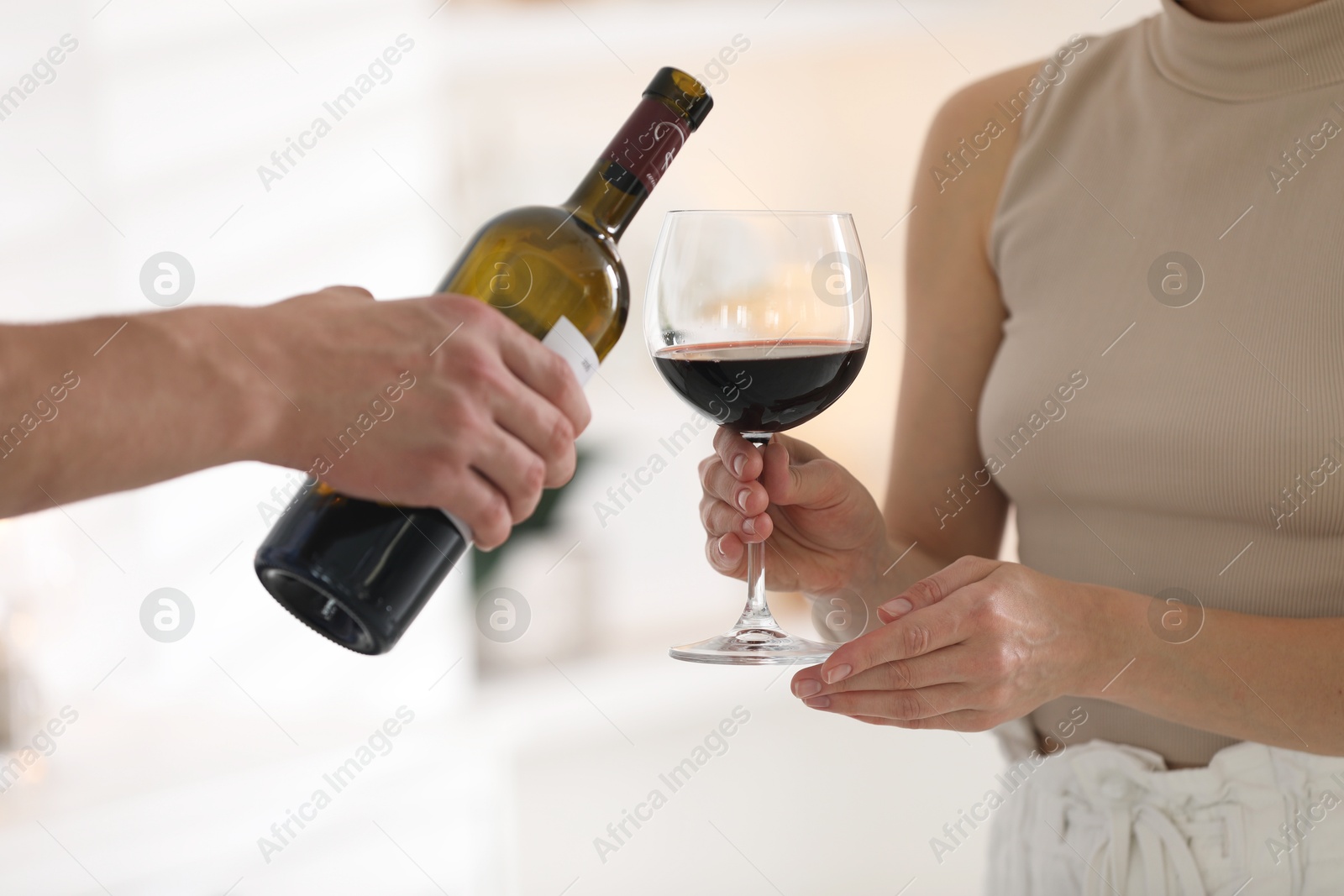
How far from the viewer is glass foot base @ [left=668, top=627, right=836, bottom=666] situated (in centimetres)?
74

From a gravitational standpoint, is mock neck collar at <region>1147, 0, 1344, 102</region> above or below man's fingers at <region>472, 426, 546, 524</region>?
above

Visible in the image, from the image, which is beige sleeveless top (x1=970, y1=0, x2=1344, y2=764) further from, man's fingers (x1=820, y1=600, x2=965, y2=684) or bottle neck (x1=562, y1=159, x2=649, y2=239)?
bottle neck (x1=562, y1=159, x2=649, y2=239)

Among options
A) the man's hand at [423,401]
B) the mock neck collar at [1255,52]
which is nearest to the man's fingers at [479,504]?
the man's hand at [423,401]

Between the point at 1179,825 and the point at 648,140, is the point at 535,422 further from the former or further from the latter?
the point at 1179,825

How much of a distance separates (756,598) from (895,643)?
0.14 m

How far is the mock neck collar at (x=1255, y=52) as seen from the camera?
1.01 m

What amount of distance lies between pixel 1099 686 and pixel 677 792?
70.0 inches

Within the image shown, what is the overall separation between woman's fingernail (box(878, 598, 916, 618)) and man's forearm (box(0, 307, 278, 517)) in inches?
15.7

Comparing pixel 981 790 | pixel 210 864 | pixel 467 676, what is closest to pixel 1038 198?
pixel 467 676

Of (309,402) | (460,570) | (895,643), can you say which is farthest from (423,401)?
(460,570)

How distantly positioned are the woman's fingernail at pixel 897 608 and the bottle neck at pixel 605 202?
32cm

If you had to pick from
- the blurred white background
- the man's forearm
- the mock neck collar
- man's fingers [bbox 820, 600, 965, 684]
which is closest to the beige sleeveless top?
the mock neck collar

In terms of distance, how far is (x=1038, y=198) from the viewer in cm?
113

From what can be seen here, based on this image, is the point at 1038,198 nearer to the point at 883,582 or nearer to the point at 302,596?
the point at 883,582
